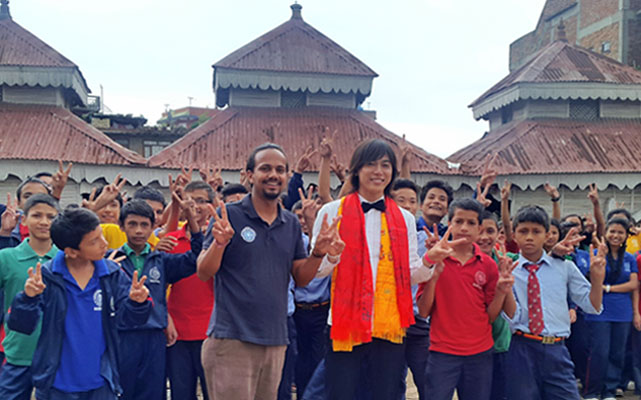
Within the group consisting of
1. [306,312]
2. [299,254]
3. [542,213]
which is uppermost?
[542,213]

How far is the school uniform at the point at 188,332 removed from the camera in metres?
4.32

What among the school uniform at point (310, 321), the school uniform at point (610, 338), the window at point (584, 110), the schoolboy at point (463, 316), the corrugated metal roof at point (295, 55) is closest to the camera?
the schoolboy at point (463, 316)

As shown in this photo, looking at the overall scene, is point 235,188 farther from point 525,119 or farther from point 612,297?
point 525,119

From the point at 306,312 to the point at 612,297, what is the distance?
3.34 meters

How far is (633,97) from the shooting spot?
18250 mm

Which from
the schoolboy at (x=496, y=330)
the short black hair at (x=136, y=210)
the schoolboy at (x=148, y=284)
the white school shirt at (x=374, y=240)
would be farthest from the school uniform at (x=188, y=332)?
the schoolboy at (x=496, y=330)

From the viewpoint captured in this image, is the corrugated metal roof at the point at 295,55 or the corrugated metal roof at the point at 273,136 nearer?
the corrugated metal roof at the point at 273,136

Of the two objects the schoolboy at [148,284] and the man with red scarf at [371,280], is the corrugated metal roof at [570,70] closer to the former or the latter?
the man with red scarf at [371,280]

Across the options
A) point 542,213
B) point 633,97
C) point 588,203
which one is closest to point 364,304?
point 542,213

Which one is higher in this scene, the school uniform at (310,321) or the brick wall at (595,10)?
the brick wall at (595,10)

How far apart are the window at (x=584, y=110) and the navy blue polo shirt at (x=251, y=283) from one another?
17.6 meters

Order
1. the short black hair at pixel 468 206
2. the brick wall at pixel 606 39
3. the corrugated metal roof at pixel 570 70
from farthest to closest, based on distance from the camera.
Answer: the brick wall at pixel 606 39 → the corrugated metal roof at pixel 570 70 → the short black hair at pixel 468 206

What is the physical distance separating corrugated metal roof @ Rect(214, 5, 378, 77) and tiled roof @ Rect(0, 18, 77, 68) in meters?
4.78

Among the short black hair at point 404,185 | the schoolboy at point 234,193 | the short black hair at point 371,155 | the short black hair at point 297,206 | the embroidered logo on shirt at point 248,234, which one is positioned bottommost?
the embroidered logo on shirt at point 248,234
